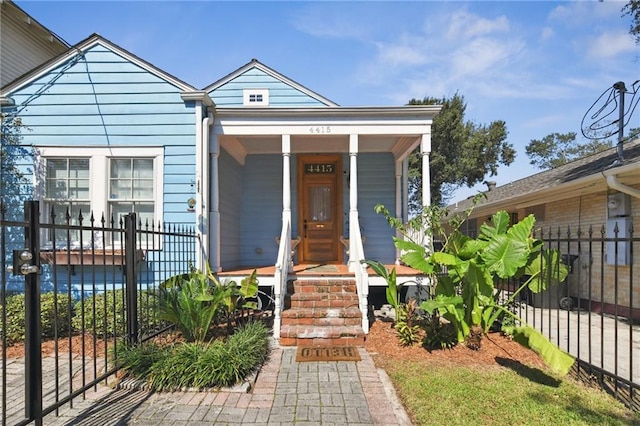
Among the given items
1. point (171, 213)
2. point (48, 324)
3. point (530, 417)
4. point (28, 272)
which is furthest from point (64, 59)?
point (530, 417)

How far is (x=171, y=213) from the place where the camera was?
6.96m

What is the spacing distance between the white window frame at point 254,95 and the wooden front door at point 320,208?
89.4 inches

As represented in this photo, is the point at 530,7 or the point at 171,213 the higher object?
the point at 530,7

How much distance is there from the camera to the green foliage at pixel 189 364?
396cm

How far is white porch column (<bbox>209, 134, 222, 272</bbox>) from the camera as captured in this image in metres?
7.05

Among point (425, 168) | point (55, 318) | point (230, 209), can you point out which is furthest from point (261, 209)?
point (55, 318)

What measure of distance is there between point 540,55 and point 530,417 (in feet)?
33.4

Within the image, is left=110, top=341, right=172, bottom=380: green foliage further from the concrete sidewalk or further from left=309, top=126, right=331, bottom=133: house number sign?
left=309, top=126, right=331, bottom=133: house number sign

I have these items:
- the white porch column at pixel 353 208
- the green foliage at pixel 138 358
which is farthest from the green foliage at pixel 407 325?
the green foliage at pixel 138 358

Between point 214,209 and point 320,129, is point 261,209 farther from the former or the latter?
point 320,129

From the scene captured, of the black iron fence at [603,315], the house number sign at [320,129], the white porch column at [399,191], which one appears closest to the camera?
the black iron fence at [603,315]

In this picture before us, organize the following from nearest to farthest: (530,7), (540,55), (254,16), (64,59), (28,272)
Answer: (28,272)
(64,59)
(254,16)
(530,7)
(540,55)

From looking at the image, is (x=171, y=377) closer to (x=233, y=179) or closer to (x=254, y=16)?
(x=233, y=179)

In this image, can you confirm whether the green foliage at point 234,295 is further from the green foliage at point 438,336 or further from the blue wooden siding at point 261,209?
the blue wooden siding at point 261,209
